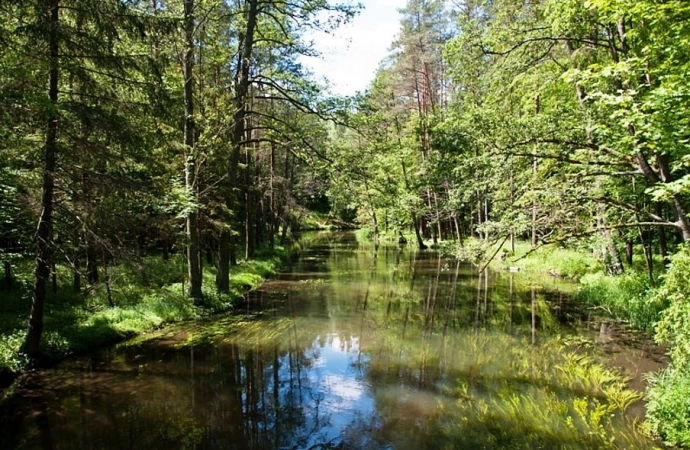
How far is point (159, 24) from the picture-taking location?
8977 mm

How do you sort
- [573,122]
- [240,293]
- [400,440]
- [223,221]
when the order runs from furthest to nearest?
[240,293]
[223,221]
[573,122]
[400,440]

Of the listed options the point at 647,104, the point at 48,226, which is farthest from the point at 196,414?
the point at 647,104

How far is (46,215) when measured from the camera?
864 centimetres

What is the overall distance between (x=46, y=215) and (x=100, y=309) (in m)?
4.51

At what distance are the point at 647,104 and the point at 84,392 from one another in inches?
409

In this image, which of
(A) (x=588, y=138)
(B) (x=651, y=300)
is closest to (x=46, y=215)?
(B) (x=651, y=300)

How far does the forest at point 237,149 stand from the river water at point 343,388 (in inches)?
42.9

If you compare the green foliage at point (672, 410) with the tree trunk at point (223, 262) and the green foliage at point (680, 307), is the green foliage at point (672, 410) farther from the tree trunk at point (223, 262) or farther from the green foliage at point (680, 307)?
the tree trunk at point (223, 262)

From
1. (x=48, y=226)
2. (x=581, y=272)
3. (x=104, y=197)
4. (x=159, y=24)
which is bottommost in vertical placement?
(x=581, y=272)

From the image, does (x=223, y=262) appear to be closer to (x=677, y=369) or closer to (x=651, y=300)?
(x=651, y=300)

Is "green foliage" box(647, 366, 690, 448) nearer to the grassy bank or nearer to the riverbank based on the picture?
the riverbank

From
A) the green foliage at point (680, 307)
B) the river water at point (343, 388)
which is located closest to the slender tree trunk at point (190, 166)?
the river water at point (343, 388)

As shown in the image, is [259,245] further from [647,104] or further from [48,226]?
[647,104]

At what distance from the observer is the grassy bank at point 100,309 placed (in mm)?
9227
